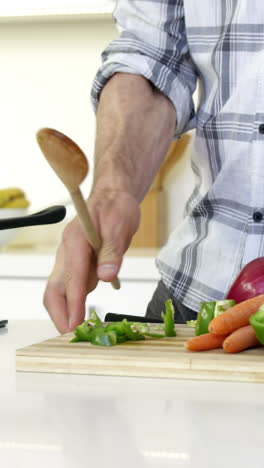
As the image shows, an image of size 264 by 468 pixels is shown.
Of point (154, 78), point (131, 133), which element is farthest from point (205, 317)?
point (154, 78)

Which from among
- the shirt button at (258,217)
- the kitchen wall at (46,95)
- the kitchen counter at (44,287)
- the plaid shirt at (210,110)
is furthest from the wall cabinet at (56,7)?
the shirt button at (258,217)

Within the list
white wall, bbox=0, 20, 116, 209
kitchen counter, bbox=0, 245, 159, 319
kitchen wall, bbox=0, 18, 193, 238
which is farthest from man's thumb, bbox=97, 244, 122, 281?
→ white wall, bbox=0, 20, 116, 209

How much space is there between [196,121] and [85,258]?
44cm

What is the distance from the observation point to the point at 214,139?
133cm

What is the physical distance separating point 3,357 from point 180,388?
0.90 feet

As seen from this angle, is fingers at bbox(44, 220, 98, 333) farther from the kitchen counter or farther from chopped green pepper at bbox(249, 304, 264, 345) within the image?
the kitchen counter

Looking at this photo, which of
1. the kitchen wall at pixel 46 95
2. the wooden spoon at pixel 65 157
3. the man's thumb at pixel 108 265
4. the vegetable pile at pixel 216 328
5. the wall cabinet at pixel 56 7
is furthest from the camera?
the kitchen wall at pixel 46 95

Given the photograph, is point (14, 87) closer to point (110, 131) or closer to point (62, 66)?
point (62, 66)

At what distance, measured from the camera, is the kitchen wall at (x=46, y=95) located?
10.0 ft

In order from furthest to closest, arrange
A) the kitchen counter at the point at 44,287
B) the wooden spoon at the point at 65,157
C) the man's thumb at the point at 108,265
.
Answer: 1. the kitchen counter at the point at 44,287
2. the man's thumb at the point at 108,265
3. the wooden spoon at the point at 65,157

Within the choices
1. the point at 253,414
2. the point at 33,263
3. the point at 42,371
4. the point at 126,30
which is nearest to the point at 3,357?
the point at 42,371

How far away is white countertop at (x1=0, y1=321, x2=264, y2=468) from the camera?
53cm

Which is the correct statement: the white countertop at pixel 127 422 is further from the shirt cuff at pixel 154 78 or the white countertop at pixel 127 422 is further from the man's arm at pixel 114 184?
the shirt cuff at pixel 154 78

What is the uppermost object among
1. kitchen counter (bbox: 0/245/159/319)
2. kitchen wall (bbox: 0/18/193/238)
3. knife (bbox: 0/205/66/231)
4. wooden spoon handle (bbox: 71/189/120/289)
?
wooden spoon handle (bbox: 71/189/120/289)
